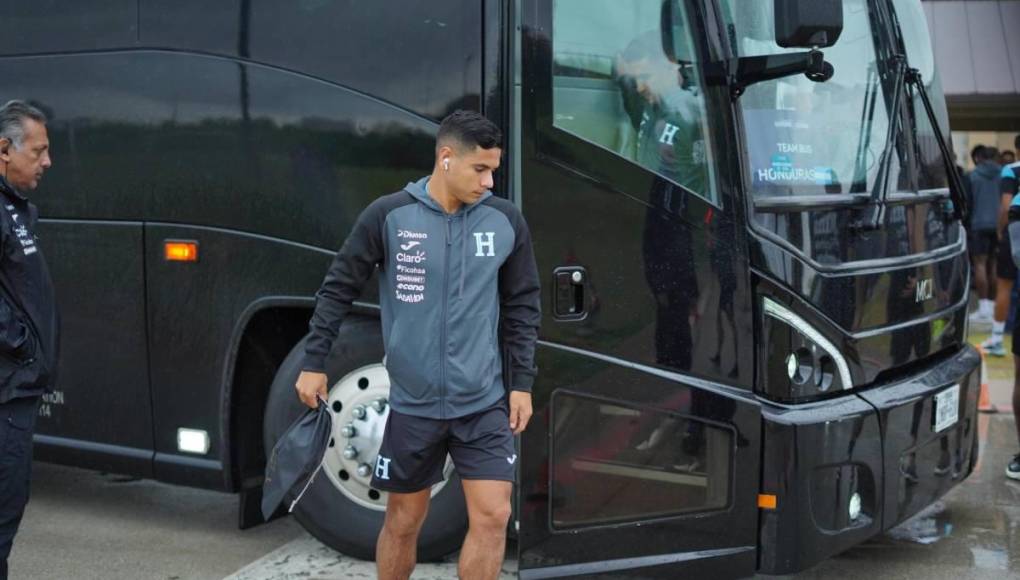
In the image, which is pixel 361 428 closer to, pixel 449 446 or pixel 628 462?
pixel 449 446

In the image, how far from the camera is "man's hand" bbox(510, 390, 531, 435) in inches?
155

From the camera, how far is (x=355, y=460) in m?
4.80

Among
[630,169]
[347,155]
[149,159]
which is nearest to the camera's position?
[630,169]

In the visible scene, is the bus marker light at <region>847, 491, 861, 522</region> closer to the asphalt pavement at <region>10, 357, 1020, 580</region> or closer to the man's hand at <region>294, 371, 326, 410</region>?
the asphalt pavement at <region>10, 357, 1020, 580</region>

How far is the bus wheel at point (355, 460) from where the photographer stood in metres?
4.76

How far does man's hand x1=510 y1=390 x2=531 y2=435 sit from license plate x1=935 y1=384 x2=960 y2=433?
1.87 metres

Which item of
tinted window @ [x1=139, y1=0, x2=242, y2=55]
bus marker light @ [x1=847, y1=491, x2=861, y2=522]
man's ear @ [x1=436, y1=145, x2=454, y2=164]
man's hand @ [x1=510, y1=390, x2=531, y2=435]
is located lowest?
bus marker light @ [x1=847, y1=491, x2=861, y2=522]

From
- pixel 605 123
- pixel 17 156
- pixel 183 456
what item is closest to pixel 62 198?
pixel 183 456

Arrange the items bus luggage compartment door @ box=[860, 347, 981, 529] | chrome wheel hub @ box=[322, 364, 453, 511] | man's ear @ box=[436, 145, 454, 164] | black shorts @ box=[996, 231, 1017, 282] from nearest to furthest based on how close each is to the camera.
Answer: man's ear @ box=[436, 145, 454, 164] → bus luggage compartment door @ box=[860, 347, 981, 529] → chrome wheel hub @ box=[322, 364, 453, 511] → black shorts @ box=[996, 231, 1017, 282]

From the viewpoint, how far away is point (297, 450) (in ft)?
12.9

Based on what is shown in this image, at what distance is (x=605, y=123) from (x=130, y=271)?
2180mm

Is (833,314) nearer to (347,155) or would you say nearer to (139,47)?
(347,155)

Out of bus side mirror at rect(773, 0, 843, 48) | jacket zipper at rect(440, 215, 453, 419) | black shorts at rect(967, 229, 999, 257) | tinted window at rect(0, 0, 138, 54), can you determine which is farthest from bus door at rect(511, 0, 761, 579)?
black shorts at rect(967, 229, 999, 257)

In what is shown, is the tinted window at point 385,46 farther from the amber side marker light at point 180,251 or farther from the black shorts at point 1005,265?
the black shorts at point 1005,265
